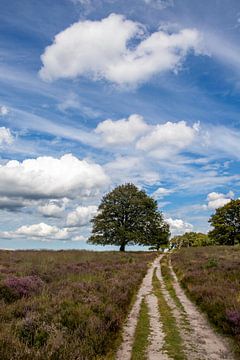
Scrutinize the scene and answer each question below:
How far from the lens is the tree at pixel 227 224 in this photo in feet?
233

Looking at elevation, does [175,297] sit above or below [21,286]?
below

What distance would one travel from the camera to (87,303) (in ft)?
40.7

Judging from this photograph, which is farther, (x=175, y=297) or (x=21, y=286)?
(x=175, y=297)

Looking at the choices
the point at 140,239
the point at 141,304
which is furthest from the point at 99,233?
the point at 141,304

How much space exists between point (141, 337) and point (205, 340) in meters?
1.89

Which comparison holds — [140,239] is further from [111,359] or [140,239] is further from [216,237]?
[111,359]

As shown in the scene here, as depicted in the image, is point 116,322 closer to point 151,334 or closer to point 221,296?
point 151,334

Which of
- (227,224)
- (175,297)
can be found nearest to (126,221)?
(227,224)

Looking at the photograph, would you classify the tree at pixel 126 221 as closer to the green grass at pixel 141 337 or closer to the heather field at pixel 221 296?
the heather field at pixel 221 296

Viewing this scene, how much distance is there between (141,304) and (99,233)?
144 feet

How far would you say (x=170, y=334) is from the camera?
10805mm

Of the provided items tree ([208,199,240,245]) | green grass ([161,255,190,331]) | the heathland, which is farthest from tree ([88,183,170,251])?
the heathland

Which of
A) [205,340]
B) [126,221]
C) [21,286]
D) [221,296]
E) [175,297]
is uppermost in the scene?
[126,221]

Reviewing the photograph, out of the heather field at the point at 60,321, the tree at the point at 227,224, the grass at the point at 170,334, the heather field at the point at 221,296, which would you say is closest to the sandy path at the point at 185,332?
the grass at the point at 170,334
